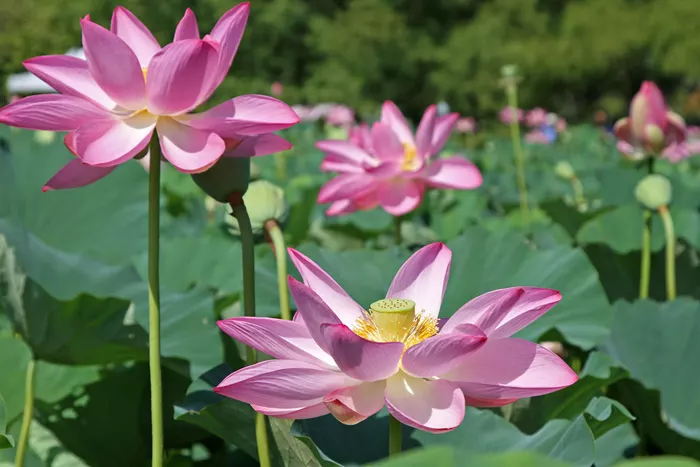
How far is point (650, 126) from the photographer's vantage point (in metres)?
1.18

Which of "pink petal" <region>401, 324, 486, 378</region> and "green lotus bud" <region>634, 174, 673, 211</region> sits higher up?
"pink petal" <region>401, 324, 486, 378</region>

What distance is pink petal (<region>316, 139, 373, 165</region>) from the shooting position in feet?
3.71

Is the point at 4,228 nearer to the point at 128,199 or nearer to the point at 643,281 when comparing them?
the point at 128,199

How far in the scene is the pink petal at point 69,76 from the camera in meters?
0.53

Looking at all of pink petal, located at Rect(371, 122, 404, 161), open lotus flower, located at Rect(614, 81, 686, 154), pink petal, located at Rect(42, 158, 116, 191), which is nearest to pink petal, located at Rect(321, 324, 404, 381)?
pink petal, located at Rect(42, 158, 116, 191)

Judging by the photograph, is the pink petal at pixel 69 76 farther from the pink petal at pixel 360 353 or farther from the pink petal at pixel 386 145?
the pink petal at pixel 386 145

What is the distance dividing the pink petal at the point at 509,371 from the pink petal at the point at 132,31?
33 cm

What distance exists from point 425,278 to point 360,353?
0.40ft

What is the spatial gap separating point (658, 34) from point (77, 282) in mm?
13854

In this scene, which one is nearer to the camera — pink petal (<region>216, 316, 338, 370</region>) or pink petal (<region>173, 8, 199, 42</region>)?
pink petal (<region>216, 316, 338, 370</region>)

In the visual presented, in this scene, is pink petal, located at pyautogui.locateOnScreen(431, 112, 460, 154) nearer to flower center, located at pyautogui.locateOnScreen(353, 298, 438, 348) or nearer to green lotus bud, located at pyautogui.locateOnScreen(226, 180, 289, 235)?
green lotus bud, located at pyautogui.locateOnScreen(226, 180, 289, 235)

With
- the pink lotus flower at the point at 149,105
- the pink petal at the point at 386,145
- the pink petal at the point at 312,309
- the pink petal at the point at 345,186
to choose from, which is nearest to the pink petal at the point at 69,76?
the pink lotus flower at the point at 149,105

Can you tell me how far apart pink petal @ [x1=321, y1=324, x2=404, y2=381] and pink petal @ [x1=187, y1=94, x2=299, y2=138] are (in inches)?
6.1

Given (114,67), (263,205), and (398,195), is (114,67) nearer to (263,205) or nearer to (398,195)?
(263,205)
